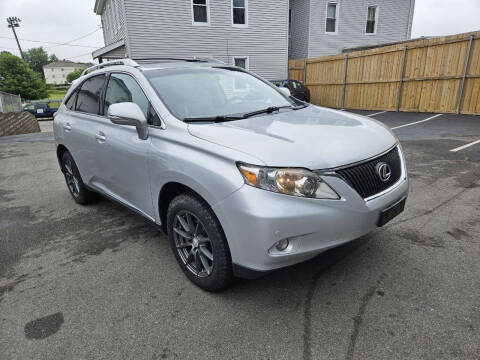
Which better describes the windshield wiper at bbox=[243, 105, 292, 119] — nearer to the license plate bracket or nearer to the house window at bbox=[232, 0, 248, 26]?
the license plate bracket

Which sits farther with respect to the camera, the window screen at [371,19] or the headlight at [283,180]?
the window screen at [371,19]

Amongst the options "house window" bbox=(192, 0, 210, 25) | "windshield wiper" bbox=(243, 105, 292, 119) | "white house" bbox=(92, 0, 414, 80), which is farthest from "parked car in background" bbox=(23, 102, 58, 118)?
"windshield wiper" bbox=(243, 105, 292, 119)

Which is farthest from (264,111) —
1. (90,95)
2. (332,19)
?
Answer: (332,19)

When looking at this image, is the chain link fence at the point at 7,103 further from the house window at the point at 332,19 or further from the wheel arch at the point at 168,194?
the house window at the point at 332,19

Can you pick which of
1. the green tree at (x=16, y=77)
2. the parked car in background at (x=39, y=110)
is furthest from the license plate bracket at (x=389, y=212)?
the green tree at (x=16, y=77)

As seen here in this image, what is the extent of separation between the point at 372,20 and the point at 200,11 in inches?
471

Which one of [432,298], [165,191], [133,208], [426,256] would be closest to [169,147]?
[165,191]

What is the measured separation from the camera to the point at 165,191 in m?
2.71

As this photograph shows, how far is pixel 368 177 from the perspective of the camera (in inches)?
90.4

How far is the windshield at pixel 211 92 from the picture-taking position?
2.84m

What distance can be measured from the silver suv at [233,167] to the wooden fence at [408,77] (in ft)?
33.6

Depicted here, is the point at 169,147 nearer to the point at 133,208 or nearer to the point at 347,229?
the point at 133,208

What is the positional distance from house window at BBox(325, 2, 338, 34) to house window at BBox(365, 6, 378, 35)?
8.56 ft

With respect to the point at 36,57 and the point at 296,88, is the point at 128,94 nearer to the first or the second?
the point at 296,88
